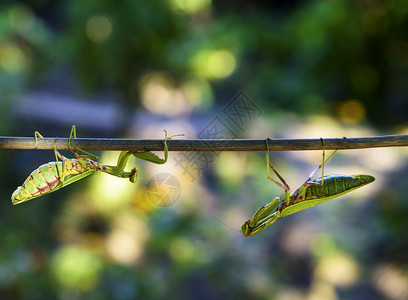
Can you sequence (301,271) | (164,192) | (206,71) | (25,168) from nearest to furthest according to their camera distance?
(164,192)
(301,271)
(206,71)
(25,168)

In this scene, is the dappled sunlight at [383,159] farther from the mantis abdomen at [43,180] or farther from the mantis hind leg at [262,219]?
the mantis abdomen at [43,180]

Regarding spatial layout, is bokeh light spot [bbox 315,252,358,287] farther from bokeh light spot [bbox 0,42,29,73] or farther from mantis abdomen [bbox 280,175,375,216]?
bokeh light spot [bbox 0,42,29,73]

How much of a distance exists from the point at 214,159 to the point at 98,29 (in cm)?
279

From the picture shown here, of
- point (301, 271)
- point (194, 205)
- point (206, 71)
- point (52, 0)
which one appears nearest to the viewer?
point (301, 271)

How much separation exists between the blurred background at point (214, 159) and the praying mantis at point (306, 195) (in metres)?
1.47

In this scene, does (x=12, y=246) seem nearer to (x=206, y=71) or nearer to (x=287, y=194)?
(x=206, y=71)

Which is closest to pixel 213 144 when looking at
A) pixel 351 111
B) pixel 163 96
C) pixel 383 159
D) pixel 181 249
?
pixel 181 249

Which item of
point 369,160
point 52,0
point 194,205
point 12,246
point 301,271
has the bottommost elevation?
point 301,271

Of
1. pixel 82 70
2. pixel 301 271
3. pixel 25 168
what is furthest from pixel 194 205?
pixel 25 168

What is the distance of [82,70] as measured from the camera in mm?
6695

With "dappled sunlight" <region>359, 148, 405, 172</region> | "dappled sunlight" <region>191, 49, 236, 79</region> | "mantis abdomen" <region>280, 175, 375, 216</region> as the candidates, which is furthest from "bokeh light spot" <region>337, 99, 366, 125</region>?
"mantis abdomen" <region>280, 175, 375, 216</region>

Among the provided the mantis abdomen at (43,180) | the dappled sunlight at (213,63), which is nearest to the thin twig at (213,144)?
the mantis abdomen at (43,180)

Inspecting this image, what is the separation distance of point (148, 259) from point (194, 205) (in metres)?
1.13

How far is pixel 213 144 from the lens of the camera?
4.98 feet
